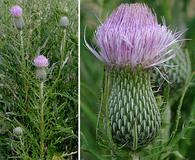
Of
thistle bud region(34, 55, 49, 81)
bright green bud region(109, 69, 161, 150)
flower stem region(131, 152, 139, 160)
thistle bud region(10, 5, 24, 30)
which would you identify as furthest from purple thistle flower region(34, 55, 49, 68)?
flower stem region(131, 152, 139, 160)

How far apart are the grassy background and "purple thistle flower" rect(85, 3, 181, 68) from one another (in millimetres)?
155

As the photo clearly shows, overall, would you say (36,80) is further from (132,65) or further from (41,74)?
(132,65)

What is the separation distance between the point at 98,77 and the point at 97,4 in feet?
0.88

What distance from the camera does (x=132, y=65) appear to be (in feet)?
5.11

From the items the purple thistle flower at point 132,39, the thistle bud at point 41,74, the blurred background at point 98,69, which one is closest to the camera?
the purple thistle flower at point 132,39

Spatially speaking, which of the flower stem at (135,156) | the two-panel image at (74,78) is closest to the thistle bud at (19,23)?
the two-panel image at (74,78)

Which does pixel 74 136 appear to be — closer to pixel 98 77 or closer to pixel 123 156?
pixel 123 156

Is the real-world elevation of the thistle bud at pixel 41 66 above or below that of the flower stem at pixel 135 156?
above

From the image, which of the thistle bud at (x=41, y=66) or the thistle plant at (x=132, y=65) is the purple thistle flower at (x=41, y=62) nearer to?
the thistle bud at (x=41, y=66)

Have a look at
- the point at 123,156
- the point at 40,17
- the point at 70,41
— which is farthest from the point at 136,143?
the point at 40,17

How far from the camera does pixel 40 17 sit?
67.7 inches

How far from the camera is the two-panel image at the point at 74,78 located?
156cm

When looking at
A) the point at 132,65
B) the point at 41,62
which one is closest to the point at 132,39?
the point at 132,65

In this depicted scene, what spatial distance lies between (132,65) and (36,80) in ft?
1.01
